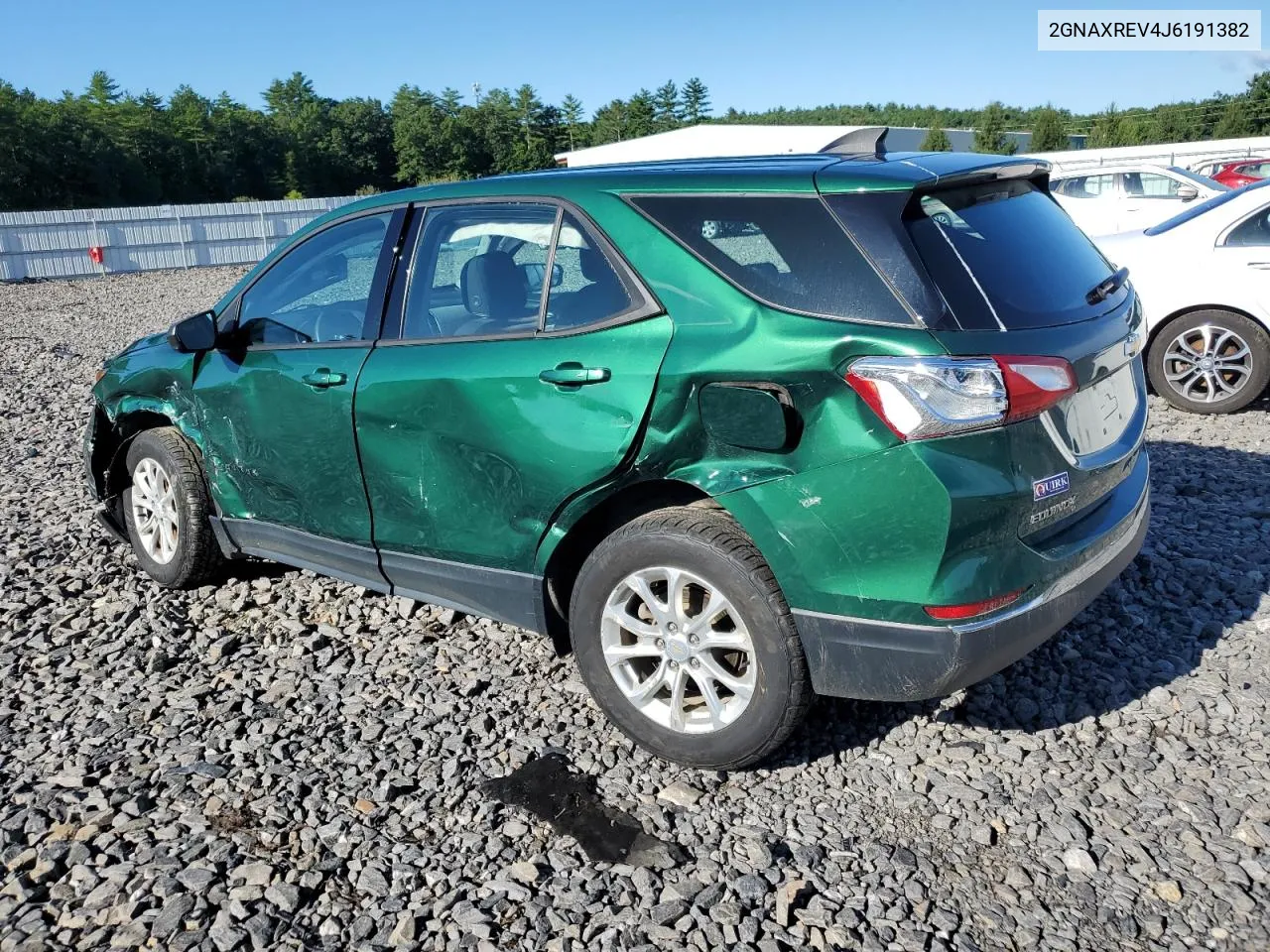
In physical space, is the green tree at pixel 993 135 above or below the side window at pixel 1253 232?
above

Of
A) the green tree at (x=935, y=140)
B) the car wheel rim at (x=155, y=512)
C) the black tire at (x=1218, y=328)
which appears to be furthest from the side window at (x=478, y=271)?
the green tree at (x=935, y=140)

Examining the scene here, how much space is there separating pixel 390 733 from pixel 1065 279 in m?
2.70

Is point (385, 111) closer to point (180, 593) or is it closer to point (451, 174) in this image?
point (451, 174)

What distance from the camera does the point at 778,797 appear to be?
3.12 metres

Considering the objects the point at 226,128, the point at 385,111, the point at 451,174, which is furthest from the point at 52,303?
the point at 385,111

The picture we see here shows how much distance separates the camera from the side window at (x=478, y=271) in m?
3.47

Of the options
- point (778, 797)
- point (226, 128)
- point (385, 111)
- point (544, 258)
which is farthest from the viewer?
point (385, 111)

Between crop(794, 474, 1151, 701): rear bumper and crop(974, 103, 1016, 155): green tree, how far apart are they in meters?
61.0

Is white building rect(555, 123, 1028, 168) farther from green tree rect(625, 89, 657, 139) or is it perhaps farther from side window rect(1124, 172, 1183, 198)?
green tree rect(625, 89, 657, 139)

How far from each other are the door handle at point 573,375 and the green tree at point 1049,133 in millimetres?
67026

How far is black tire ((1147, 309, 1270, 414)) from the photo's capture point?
695cm

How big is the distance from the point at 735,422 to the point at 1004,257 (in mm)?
951

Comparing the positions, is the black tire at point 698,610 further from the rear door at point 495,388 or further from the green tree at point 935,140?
the green tree at point 935,140

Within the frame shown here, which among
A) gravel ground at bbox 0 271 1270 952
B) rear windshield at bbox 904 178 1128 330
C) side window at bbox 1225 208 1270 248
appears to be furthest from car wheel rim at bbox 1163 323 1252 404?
rear windshield at bbox 904 178 1128 330
